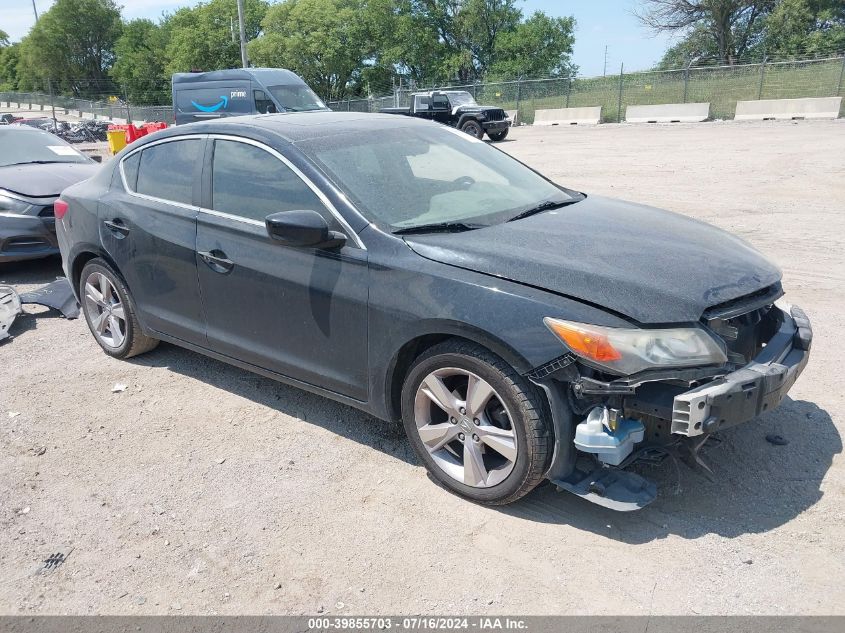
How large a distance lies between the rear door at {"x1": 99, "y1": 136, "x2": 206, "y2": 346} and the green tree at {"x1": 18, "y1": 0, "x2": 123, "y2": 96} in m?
96.3

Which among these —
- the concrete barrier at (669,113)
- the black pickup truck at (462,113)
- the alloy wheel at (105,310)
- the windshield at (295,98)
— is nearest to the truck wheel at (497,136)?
the black pickup truck at (462,113)

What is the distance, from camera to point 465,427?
3.24 m

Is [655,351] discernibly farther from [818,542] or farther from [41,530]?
[41,530]

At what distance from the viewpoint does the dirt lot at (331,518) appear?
278 cm

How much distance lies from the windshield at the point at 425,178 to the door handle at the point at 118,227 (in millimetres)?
1524

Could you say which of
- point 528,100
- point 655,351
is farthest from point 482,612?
point 528,100

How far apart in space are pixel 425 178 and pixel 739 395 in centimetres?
200

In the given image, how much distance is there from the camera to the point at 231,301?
4.05 m

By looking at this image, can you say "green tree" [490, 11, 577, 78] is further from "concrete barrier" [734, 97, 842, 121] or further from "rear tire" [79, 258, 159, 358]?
"rear tire" [79, 258, 159, 358]

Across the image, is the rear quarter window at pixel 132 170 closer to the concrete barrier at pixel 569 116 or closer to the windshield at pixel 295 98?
the windshield at pixel 295 98

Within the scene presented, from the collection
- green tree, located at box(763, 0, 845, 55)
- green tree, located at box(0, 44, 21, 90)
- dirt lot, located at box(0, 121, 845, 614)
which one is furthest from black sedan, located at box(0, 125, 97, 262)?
green tree, located at box(0, 44, 21, 90)

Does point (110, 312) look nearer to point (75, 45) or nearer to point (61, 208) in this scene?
point (61, 208)

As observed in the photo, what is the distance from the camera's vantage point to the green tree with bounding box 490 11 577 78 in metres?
61.1

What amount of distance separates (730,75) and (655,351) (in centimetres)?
3243
